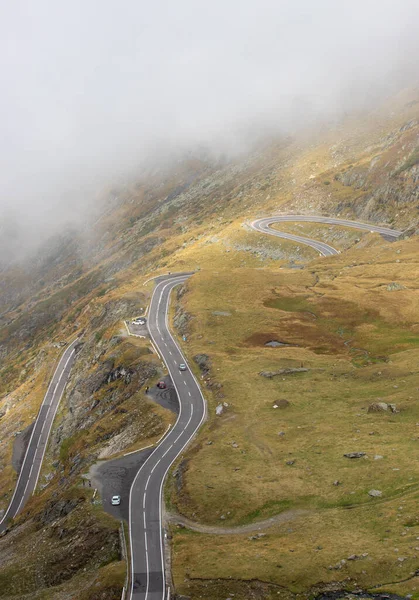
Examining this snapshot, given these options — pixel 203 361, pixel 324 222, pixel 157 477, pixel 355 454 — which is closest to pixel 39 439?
pixel 203 361

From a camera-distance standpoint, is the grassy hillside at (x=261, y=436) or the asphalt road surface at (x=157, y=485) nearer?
the grassy hillside at (x=261, y=436)

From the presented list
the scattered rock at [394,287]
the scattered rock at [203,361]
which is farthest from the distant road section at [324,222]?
the scattered rock at [203,361]

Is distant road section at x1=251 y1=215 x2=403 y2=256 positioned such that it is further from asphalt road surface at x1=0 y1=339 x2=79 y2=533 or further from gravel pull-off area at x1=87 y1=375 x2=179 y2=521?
gravel pull-off area at x1=87 y1=375 x2=179 y2=521

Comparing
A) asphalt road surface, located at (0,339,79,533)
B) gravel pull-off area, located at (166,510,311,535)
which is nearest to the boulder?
gravel pull-off area, located at (166,510,311,535)

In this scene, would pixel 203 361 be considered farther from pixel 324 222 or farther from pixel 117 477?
pixel 324 222

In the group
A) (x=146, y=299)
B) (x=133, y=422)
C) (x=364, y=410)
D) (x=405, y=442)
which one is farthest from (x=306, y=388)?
(x=146, y=299)

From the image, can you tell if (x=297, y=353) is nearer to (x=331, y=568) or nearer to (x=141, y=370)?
(x=141, y=370)

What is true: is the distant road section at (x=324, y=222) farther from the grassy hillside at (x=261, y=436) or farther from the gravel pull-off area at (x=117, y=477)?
the gravel pull-off area at (x=117, y=477)

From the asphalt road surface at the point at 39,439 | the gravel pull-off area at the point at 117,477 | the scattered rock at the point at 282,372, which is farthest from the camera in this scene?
the asphalt road surface at the point at 39,439

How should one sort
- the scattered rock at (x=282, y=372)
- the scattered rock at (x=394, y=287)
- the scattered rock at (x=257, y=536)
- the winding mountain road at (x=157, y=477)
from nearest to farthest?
the winding mountain road at (x=157, y=477) → the scattered rock at (x=257, y=536) → the scattered rock at (x=282, y=372) → the scattered rock at (x=394, y=287)
